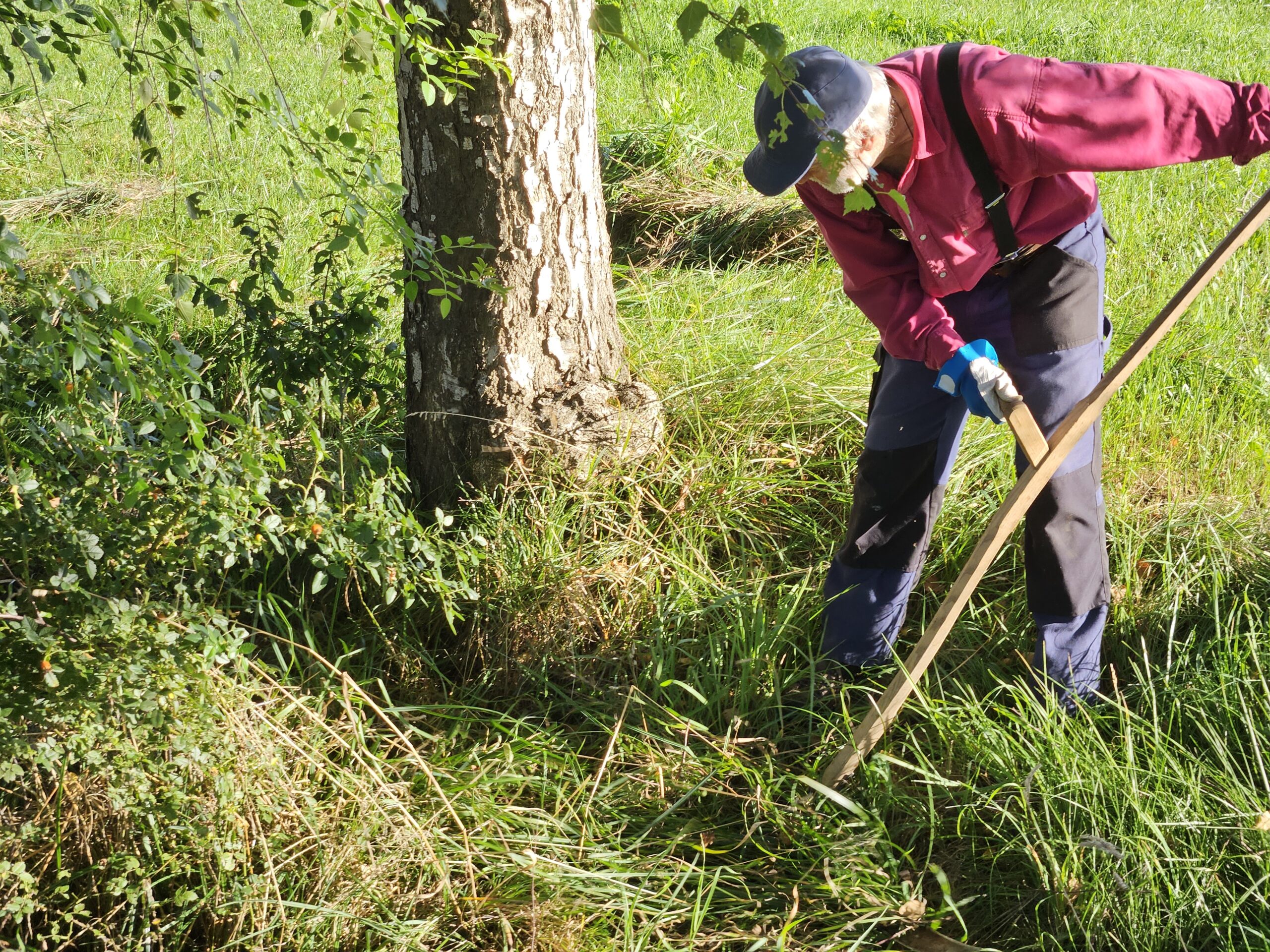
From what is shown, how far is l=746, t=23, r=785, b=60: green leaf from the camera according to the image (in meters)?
1.05

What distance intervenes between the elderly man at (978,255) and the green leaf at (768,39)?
773 millimetres

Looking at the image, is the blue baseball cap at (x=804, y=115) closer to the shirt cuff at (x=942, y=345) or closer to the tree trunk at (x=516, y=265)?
the shirt cuff at (x=942, y=345)

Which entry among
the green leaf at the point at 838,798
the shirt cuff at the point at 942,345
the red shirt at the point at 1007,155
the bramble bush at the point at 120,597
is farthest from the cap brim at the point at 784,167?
the green leaf at the point at 838,798

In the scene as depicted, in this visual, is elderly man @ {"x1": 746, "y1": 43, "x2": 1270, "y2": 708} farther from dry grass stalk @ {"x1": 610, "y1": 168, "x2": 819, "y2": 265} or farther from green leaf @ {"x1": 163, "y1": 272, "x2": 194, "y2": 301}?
dry grass stalk @ {"x1": 610, "y1": 168, "x2": 819, "y2": 265}

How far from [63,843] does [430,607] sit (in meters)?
0.89

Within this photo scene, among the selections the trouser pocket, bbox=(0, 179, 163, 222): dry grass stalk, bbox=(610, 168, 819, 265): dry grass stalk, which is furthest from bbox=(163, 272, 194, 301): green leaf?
bbox=(0, 179, 163, 222): dry grass stalk

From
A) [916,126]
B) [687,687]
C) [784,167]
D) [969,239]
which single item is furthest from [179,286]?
[969,239]

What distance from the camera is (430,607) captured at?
245cm

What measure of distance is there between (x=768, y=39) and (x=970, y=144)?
3.93 feet

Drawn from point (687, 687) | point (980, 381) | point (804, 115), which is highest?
point (804, 115)

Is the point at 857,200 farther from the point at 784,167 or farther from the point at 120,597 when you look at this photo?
the point at 120,597

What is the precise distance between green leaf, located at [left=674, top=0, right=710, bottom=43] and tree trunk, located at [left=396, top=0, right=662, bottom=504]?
1.44m

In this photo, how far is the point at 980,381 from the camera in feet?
6.69

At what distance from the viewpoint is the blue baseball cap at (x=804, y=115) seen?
77.1 inches
